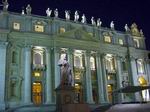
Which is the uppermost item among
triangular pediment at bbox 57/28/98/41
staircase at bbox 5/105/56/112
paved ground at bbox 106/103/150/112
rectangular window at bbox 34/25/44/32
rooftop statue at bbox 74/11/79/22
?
rooftop statue at bbox 74/11/79/22

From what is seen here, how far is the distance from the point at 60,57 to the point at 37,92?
6.37m

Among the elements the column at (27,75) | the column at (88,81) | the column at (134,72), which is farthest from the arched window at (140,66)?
the column at (27,75)

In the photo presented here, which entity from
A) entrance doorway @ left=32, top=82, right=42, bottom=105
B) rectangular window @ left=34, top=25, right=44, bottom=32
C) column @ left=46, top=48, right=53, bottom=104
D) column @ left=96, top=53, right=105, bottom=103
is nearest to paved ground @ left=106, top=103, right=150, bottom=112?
column @ left=46, top=48, right=53, bottom=104

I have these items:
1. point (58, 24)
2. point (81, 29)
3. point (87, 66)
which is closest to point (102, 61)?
point (87, 66)

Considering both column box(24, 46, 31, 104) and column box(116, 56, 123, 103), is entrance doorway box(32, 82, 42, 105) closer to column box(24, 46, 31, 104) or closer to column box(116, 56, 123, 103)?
column box(24, 46, 31, 104)

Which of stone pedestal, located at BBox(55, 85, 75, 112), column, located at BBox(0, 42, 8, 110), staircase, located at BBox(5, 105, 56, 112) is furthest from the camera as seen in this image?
column, located at BBox(0, 42, 8, 110)

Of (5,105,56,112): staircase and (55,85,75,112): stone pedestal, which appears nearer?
(55,85,75,112): stone pedestal

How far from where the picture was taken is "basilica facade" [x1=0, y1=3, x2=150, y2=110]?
121 ft

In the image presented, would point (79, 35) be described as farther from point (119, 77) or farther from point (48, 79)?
point (119, 77)

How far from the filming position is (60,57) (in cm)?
4006

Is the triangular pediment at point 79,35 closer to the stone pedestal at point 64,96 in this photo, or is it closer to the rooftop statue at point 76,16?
the rooftop statue at point 76,16

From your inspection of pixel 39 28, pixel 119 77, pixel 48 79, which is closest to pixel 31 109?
pixel 48 79

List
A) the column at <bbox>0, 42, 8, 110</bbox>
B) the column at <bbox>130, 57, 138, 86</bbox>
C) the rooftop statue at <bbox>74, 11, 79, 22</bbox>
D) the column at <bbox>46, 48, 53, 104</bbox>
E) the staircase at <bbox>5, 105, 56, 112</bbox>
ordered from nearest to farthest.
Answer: the staircase at <bbox>5, 105, 56, 112</bbox>, the column at <bbox>0, 42, 8, 110</bbox>, the column at <bbox>46, 48, 53, 104</bbox>, the rooftop statue at <bbox>74, 11, 79, 22</bbox>, the column at <bbox>130, 57, 138, 86</bbox>

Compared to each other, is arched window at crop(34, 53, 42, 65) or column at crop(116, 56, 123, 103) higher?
arched window at crop(34, 53, 42, 65)
